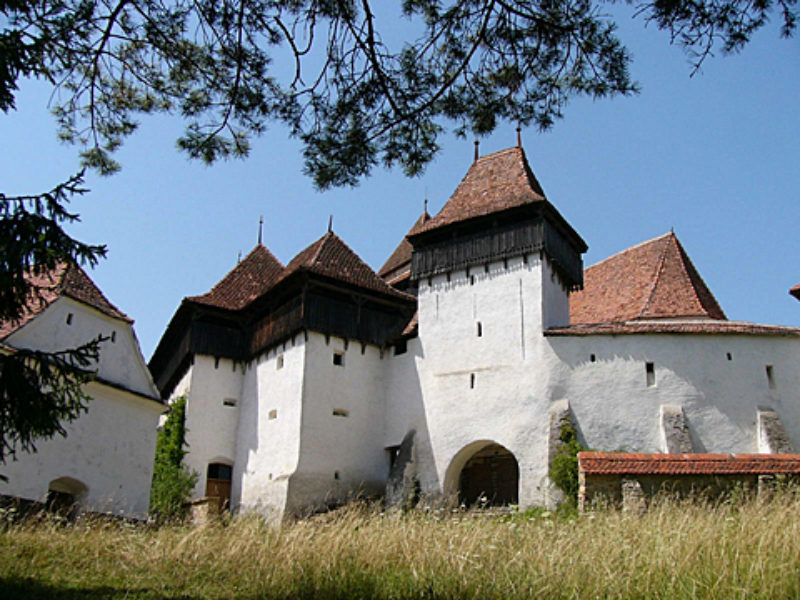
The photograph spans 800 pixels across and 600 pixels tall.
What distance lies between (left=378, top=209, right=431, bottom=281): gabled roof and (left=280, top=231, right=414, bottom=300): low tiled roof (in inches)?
169

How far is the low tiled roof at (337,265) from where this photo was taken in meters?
23.5

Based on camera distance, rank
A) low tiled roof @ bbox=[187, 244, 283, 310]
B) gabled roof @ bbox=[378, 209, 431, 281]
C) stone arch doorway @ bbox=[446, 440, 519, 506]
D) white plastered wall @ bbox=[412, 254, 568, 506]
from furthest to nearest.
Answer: gabled roof @ bbox=[378, 209, 431, 281] → low tiled roof @ bbox=[187, 244, 283, 310] → stone arch doorway @ bbox=[446, 440, 519, 506] → white plastered wall @ bbox=[412, 254, 568, 506]

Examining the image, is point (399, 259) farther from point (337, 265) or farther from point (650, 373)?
point (650, 373)

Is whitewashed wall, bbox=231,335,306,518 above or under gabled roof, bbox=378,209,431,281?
under

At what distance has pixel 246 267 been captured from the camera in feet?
92.7

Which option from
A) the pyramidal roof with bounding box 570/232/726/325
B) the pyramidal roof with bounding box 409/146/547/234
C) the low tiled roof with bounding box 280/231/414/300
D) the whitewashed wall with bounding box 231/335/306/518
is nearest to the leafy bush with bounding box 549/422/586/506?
the pyramidal roof with bounding box 570/232/726/325

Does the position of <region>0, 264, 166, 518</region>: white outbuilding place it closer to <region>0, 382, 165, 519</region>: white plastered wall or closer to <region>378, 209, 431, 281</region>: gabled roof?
<region>0, 382, 165, 519</region>: white plastered wall

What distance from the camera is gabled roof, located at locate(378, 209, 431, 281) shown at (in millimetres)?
30188

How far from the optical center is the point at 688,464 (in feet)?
46.1

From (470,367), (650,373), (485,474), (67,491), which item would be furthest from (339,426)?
(650,373)

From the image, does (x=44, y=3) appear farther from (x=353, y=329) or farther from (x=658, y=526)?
(x=353, y=329)

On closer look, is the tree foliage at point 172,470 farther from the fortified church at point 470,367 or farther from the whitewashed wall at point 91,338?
the whitewashed wall at point 91,338

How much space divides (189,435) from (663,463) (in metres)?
14.4

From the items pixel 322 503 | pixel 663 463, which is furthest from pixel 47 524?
pixel 322 503
